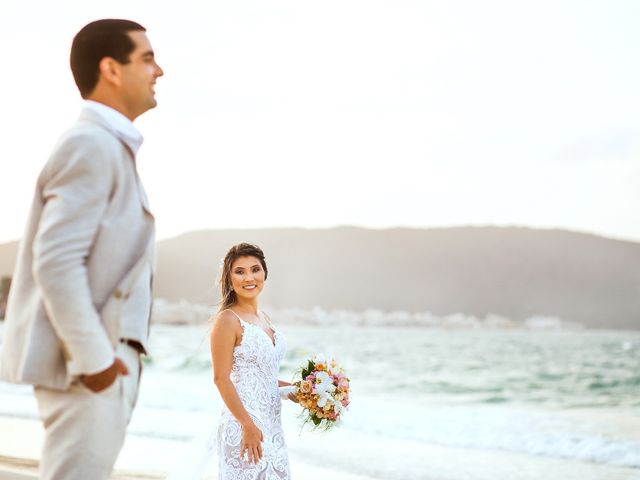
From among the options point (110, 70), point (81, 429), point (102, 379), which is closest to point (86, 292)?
point (102, 379)

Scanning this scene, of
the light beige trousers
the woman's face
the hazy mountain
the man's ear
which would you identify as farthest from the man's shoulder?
the hazy mountain

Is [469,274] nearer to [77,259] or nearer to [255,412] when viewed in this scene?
[255,412]

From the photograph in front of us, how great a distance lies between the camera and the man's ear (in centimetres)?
211

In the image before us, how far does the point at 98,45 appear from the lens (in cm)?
211

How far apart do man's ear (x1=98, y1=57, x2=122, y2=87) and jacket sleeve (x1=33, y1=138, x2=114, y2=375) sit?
0.73ft

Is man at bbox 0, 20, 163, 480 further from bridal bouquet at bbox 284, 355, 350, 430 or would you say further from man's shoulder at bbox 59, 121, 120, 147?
bridal bouquet at bbox 284, 355, 350, 430

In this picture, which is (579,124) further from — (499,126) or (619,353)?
(619,353)

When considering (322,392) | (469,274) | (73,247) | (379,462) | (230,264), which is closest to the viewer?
(73,247)

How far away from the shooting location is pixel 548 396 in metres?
21.7

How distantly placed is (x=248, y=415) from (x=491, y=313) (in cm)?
4001

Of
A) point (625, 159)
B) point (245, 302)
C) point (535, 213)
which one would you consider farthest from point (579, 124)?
point (245, 302)

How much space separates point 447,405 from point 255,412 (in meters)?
15.7

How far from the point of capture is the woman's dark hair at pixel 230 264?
13.7 ft

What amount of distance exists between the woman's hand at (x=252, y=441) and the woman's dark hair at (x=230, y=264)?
592mm
